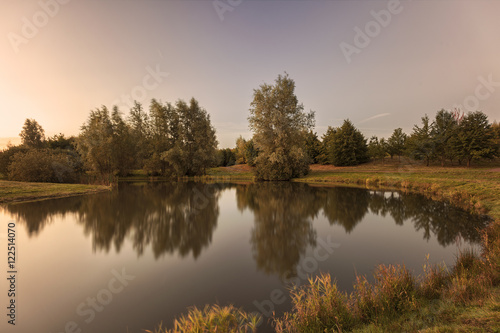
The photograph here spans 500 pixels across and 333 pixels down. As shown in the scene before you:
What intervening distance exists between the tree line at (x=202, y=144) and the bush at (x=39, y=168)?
0.08 meters

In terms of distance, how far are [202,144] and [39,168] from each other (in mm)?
26874

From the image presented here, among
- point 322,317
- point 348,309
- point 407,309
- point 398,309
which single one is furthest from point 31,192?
point 407,309

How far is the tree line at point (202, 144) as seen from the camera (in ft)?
104

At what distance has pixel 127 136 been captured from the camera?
41.5 metres

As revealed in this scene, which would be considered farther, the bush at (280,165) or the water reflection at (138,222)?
the bush at (280,165)

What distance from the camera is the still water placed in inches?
195

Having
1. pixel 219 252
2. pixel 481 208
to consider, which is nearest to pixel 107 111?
pixel 219 252

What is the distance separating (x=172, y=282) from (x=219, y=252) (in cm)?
267

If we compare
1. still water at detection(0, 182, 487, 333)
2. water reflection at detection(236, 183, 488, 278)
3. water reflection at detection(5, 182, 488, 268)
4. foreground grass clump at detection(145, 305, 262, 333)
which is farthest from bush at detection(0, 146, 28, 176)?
foreground grass clump at detection(145, 305, 262, 333)

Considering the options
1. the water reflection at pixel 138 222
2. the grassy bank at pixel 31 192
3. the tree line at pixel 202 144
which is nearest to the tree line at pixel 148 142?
the tree line at pixel 202 144

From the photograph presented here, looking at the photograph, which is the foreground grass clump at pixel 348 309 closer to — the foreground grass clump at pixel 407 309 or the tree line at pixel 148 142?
the foreground grass clump at pixel 407 309

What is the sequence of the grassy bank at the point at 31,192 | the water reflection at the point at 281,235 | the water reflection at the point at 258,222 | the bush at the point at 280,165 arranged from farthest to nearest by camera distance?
the bush at the point at 280,165
the grassy bank at the point at 31,192
the water reflection at the point at 258,222
the water reflection at the point at 281,235

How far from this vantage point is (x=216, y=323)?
3.82 metres

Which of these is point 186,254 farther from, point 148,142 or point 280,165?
point 148,142
